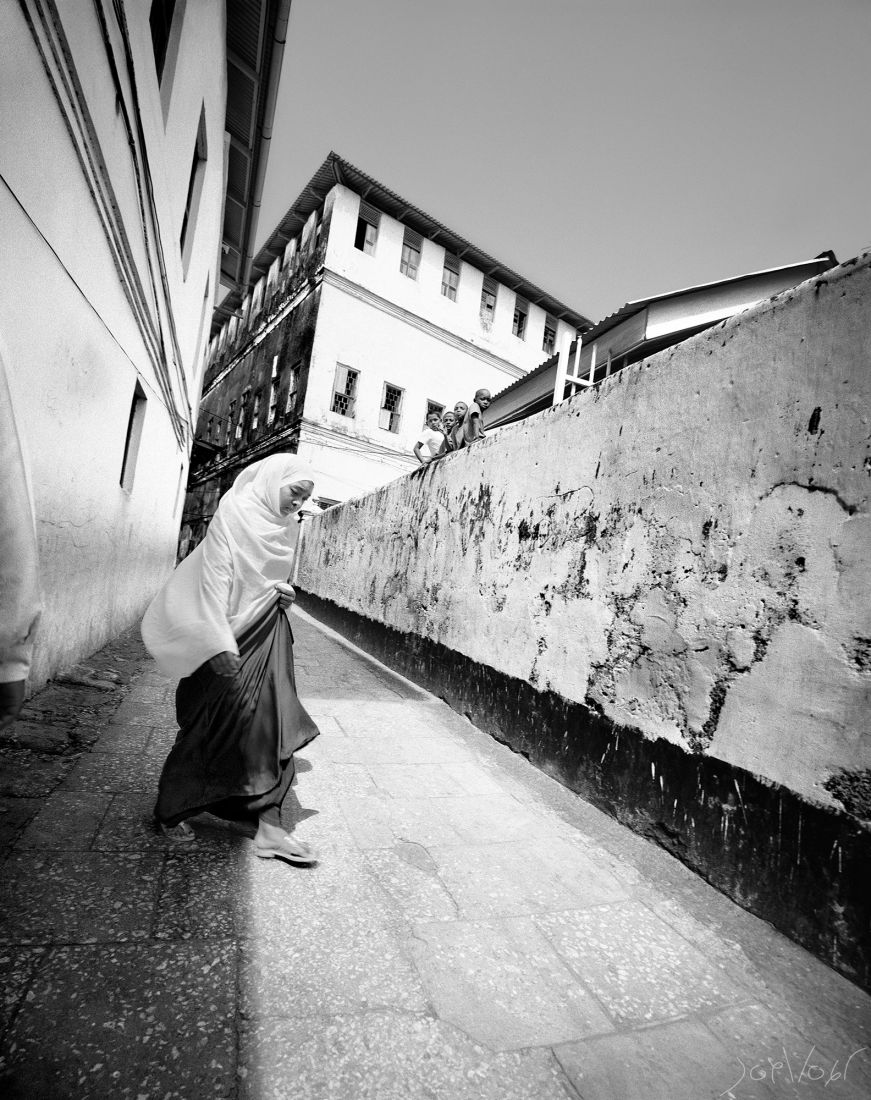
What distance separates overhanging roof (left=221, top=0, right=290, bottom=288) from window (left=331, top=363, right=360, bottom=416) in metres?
6.21

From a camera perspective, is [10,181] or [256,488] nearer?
[10,181]

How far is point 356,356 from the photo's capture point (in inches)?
709

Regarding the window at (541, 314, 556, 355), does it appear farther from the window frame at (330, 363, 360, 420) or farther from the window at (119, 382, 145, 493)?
the window at (119, 382, 145, 493)

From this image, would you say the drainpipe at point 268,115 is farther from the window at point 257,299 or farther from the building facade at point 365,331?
the window at point 257,299

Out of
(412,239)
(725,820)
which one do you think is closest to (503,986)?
(725,820)

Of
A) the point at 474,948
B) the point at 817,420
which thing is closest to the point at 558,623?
the point at 817,420

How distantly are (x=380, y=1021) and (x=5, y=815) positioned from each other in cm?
176

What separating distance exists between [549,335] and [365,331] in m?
8.57

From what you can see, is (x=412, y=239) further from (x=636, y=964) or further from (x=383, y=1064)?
(x=383, y=1064)

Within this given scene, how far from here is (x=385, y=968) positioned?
5.41ft

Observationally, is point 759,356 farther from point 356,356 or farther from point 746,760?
point 356,356

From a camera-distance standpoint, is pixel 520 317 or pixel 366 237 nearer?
pixel 366 237

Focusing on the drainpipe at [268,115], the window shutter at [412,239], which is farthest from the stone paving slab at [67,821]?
the window shutter at [412,239]

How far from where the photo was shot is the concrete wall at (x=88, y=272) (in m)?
2.50
